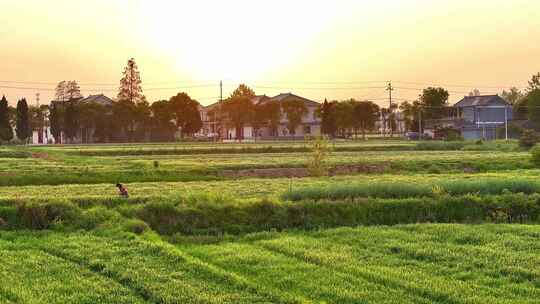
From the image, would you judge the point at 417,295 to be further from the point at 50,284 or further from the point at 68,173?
the point at 68,173

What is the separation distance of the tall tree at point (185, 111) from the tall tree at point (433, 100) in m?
39.8

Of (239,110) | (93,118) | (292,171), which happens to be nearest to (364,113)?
(239,110)

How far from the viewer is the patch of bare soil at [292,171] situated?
32844 millimetres

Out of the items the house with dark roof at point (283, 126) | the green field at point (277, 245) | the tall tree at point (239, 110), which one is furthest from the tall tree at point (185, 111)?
the green field at point (277, 245)

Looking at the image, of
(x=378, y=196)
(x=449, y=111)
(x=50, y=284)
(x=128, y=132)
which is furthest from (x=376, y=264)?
(x=449, y=111)

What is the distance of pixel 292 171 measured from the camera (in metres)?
34.1

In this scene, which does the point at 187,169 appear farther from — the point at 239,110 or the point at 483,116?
the point at 483,116

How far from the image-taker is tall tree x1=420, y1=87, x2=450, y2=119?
106750 mm

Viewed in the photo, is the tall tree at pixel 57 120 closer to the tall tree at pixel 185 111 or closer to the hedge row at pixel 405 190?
the tall tree at pixel 185 111

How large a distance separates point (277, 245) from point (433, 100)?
9865 cm

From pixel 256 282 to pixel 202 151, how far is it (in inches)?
1873

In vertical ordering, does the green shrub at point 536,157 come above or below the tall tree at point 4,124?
below

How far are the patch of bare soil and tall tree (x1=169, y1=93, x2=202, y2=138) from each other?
211 feet

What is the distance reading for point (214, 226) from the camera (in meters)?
16.9
